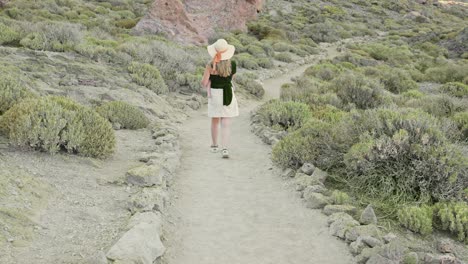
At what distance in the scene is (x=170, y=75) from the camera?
1631cm

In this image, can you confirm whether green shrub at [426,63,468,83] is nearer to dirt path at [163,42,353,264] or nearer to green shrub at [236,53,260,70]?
green shrub at [236,53,260,70]

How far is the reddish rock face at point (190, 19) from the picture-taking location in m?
24.2

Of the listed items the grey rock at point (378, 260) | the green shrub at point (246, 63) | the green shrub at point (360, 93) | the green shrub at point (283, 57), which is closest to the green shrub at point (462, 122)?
the green shrub at point (360, 93)

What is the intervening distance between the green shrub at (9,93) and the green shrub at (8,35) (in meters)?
7.80

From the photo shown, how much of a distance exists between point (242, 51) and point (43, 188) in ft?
70.7

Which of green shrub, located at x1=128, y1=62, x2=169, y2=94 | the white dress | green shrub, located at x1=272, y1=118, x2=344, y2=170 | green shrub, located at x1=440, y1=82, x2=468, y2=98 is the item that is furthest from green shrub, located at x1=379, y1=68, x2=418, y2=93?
the white dress

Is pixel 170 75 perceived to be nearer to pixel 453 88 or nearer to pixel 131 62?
pixel 131 62

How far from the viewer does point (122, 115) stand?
10.4 m

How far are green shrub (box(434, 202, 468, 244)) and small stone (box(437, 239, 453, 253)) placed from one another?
1.31 feet

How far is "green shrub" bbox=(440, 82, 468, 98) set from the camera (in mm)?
18234

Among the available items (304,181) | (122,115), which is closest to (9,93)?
(122,115)

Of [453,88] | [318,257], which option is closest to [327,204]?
[318,257]

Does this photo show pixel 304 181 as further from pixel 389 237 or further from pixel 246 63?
pixel 246 63

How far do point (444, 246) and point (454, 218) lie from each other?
0.70 meters
